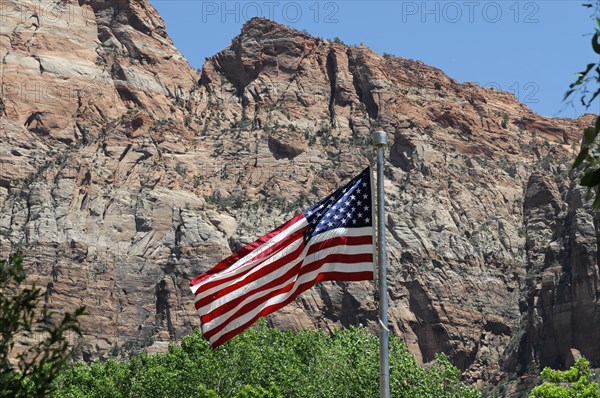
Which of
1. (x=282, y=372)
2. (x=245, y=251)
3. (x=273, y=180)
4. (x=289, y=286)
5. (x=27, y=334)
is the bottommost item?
(x=27, y=334)

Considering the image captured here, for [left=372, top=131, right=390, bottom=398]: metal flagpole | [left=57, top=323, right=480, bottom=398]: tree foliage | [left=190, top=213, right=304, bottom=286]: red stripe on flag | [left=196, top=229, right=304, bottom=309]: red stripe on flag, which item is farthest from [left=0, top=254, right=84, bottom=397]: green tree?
[left=57, top=323, right=480, bottom=398]: tree foliage

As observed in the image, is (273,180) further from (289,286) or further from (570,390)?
(289,286)

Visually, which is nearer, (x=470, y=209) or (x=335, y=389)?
(x=335, y=389)

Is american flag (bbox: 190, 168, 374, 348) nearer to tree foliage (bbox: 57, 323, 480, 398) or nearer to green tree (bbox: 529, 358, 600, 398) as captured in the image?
green tree (bbox: 529, 358, 600, 398)

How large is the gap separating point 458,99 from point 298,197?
115 feet

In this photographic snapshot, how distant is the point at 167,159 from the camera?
153 meters

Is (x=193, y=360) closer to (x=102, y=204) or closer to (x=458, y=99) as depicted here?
(x=102, y=204)

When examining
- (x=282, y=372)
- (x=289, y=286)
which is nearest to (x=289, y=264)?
(x=289, y=286)

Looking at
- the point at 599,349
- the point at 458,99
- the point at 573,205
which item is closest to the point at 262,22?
the point at 458,99

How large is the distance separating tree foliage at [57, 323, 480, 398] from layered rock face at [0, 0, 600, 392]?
2263 inches

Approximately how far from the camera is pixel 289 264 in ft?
70.9

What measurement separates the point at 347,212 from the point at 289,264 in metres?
1.25

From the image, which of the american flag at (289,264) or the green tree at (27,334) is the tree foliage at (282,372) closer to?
the american flag at (289,264)

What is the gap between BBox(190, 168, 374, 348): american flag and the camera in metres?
21.5
